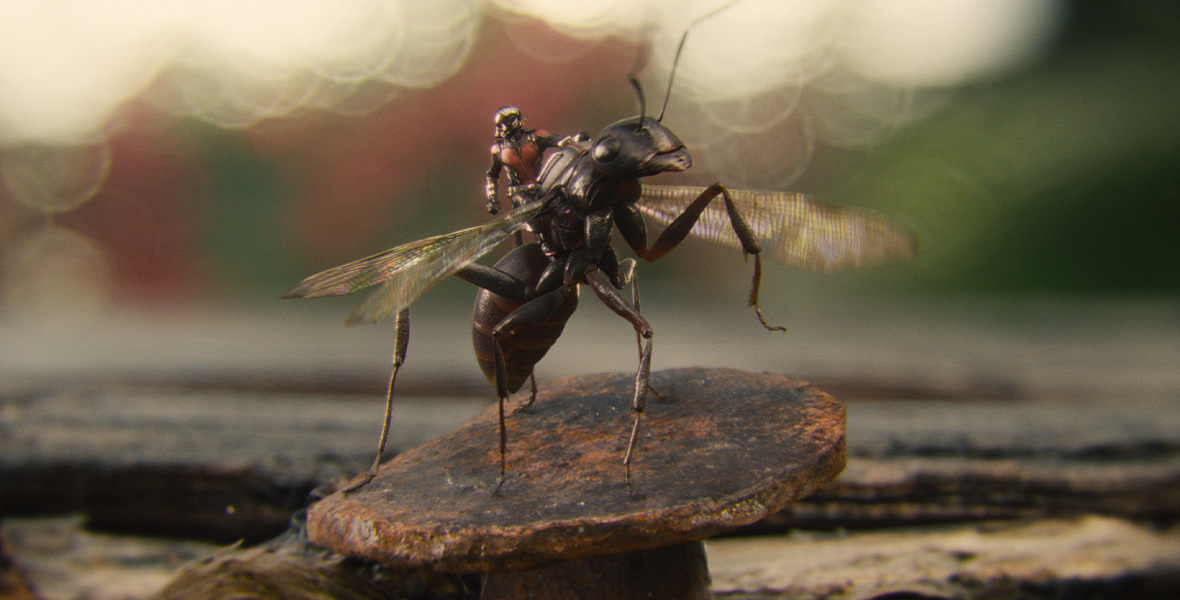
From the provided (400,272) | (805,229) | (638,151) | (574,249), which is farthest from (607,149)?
(805,229)

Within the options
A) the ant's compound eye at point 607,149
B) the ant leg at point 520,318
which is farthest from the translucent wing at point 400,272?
the ant's compound eye at point 607,149

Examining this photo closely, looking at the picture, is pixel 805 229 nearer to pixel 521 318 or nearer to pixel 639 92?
pixel 639 92

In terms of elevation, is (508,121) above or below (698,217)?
above

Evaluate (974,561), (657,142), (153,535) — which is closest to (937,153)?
(974,561)

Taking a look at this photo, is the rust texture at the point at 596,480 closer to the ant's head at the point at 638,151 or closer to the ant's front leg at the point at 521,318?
the ant's front leg at the point at 521,318

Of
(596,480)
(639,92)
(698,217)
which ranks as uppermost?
(639,92)

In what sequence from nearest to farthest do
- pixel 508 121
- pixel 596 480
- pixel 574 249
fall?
pixel 596 480 → pixel 574 249 → pixel 508 121

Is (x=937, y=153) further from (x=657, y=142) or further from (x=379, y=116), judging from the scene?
(x=657, y=142)
